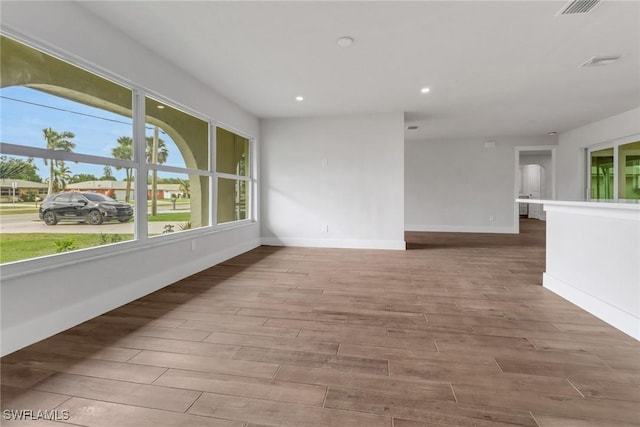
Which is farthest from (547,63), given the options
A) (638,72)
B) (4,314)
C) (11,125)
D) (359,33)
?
(4,314)

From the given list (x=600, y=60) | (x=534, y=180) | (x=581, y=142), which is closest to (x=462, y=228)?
(x=581, y=142)

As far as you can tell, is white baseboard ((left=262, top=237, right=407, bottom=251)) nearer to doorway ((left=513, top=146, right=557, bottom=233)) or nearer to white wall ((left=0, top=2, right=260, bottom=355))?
white wall ((left=0, top=2, right=260, bottom=355))

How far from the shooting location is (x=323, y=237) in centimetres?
579

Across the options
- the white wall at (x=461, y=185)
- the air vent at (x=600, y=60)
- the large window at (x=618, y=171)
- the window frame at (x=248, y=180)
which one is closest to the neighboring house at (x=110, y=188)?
the window frame at (x=248, y=180)

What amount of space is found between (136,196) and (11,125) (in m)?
1.10

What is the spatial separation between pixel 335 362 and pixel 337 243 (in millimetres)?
3943

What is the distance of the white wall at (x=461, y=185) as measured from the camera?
771cm

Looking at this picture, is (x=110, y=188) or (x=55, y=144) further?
(x=110, y=188)

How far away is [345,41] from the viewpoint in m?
2.84

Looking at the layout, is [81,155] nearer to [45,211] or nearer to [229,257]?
[45,211]

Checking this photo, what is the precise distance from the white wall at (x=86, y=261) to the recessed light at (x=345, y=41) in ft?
6.40

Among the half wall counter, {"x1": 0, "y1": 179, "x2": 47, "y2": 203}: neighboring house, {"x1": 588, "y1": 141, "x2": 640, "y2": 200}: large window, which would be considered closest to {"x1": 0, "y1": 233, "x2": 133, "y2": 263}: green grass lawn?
{"x1": 0, "y1": 179, "x2": 47, "y2": 203}: neighboring house

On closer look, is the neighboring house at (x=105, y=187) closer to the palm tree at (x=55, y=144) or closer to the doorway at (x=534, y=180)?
the palm tree at (x=55, y=144)

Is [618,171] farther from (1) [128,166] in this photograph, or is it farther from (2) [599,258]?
(1) [128,166]
